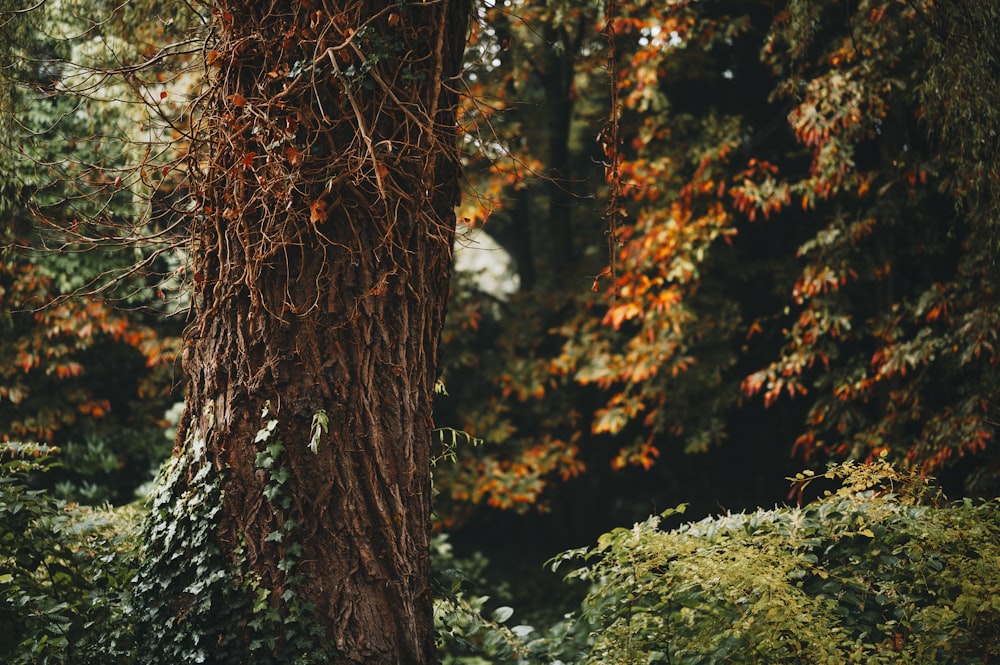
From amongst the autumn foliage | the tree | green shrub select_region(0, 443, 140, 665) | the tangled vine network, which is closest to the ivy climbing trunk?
the tangled vine network

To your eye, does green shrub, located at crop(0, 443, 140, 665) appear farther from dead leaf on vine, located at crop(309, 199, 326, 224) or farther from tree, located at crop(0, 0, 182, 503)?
tree, located at crop(0, 0, 182, 503)

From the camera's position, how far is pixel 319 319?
8.75 ft

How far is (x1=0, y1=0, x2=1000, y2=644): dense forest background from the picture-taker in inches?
186

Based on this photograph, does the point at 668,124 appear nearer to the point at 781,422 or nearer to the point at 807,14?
the point at 807,14

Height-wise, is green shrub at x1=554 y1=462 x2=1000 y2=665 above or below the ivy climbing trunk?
below

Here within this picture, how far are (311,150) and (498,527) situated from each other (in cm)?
824

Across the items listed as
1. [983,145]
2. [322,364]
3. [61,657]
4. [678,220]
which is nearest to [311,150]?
[322,364]

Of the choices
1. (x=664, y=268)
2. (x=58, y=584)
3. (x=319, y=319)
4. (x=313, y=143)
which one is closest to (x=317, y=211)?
(x=313, y=143)

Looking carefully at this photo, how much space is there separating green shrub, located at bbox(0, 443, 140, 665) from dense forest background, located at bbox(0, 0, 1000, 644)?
1218 millimetres

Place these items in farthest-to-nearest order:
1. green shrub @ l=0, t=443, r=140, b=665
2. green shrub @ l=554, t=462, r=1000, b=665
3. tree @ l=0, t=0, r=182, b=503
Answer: tree @ l=0, t=0, r=182, b=503, green shrub @ l=0, t=443, r=140, b=665, green shrub @ l=554, t=462, r=1000, b=665

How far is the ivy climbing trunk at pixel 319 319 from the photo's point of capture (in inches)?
102

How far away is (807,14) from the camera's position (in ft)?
15.4

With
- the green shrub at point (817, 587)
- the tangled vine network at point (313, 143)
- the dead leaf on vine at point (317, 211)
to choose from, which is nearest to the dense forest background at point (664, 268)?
the tangled vine network at point (313, 143)

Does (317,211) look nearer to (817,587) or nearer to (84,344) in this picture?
(817,587)
